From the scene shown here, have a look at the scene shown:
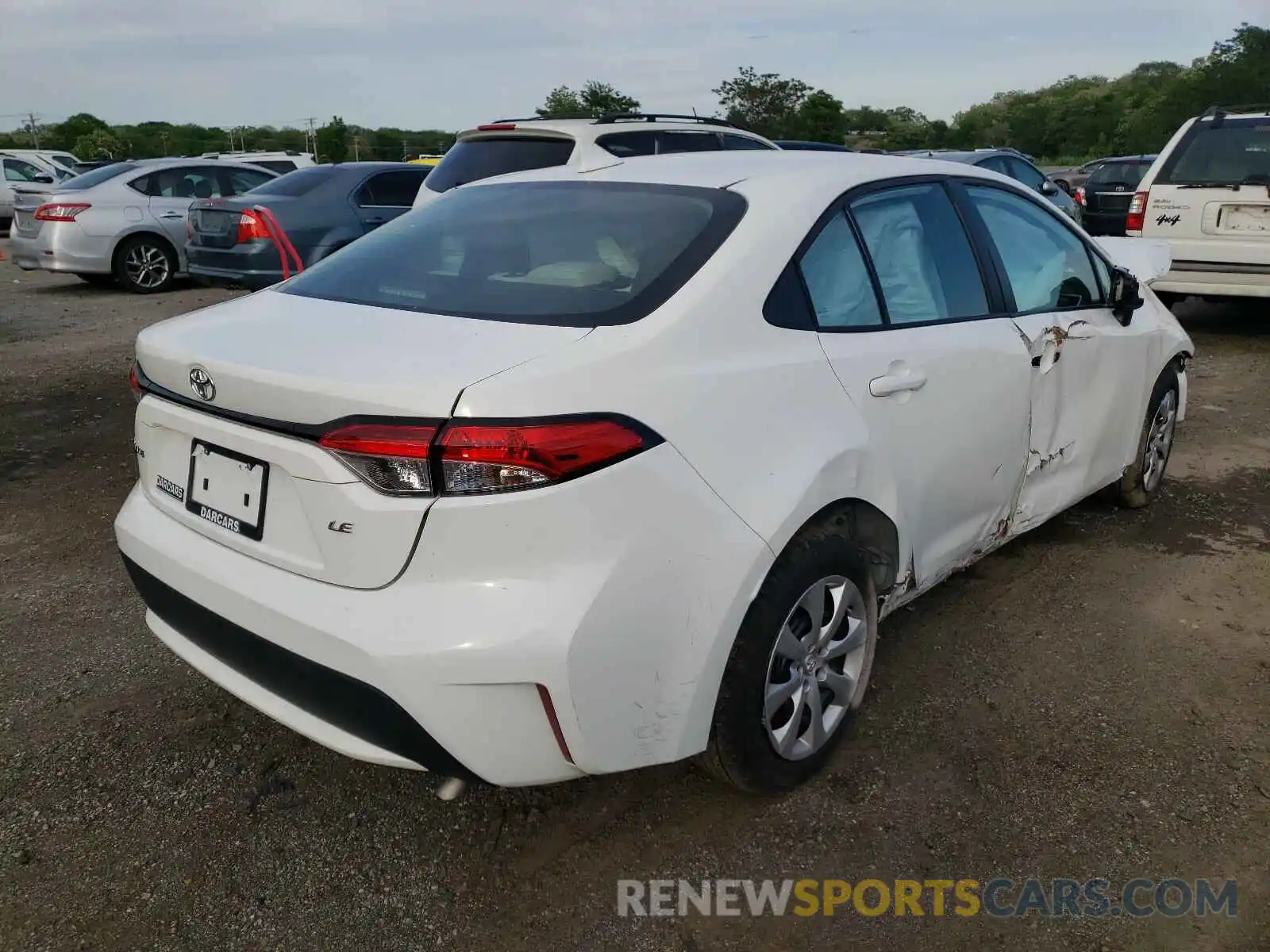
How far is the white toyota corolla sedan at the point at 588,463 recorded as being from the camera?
6.50 ft

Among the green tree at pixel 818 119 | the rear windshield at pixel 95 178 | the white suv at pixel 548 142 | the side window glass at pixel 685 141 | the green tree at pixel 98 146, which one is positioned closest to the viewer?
the white suv at pixel 548 142

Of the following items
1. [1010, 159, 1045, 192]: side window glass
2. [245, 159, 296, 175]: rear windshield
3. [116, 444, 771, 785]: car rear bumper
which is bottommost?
[116, 444, 771, 785]: car rear bumper

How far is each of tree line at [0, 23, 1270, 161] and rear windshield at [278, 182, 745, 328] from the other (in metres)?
30.7

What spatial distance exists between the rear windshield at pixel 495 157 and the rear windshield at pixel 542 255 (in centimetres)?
409

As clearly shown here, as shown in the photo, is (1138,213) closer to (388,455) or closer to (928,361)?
(928,361)

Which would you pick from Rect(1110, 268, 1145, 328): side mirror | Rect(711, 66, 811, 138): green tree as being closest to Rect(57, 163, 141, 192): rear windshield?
Rect(1110, 268, 1145, 328): side mirror

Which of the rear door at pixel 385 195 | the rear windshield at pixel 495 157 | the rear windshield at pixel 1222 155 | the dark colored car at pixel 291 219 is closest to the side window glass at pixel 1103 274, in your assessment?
the rear windshield at pixel 495 157

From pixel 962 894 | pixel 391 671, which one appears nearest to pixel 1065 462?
pixel 962 894

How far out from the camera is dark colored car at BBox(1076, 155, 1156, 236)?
46.4ft

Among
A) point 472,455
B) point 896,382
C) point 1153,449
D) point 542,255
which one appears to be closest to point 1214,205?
point 1153,449

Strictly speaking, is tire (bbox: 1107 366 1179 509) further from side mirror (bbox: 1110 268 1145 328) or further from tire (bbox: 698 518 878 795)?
tire (bbox: 698 518 878 795)

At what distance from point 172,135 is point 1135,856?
8436cm

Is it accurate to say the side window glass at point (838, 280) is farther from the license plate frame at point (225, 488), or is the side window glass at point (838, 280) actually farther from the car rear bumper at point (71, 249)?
the car rear bumper at point (71, 249)

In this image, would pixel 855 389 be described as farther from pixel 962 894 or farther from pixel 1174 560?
pixel 1174 560
